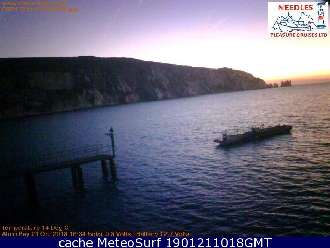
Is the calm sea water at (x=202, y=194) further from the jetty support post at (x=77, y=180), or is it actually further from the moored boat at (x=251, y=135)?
the moored boat at (x=251, y=135)

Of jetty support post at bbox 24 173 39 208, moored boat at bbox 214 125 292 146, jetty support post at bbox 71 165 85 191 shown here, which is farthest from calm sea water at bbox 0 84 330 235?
moored boat at bbox 214 125 292 146

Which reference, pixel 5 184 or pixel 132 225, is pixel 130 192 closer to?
pixel 132 225

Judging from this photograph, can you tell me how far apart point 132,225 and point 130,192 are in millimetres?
8255

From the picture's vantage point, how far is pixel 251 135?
2201 inches

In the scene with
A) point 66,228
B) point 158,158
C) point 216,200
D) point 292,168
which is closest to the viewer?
point 66,228

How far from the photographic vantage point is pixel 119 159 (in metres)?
49.5

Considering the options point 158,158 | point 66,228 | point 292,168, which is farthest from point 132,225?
point 158,158

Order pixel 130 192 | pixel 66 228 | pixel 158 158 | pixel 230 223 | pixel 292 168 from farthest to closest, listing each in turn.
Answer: pixel 158 158, pixel 292 168, pixel 130 192, pixel 66 228, pixel 230 223

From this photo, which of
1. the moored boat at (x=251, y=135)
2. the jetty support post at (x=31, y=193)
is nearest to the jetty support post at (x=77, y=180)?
the jetty support post at (x=31, y=193)

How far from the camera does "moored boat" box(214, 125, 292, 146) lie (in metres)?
52.1

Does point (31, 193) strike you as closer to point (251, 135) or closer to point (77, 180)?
point (77, 180)

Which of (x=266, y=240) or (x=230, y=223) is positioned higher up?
(x=266, y=240)

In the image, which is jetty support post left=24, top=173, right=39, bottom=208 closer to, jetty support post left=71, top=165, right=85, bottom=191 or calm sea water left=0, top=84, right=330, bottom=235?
calm sea water left=0, top=84, right=330, bottom=235

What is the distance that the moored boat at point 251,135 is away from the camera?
52.1 m
